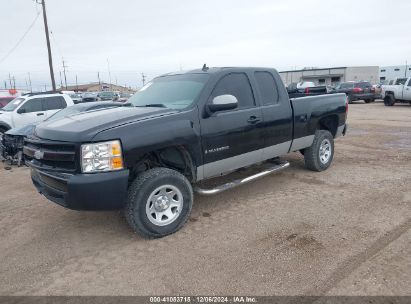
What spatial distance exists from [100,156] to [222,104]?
159 cm

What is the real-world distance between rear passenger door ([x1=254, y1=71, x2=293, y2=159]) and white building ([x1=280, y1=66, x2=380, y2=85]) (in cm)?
5810

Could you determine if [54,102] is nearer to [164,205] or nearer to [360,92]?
[164,205]

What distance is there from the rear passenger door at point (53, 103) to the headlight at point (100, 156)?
964cm

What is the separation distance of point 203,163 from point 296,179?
2.44m

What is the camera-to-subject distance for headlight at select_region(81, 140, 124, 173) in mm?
3412

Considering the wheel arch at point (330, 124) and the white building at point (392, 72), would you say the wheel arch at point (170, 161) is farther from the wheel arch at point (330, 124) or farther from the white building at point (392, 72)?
the white building at point (392, 72)

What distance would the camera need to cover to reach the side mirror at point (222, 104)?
4148 millimetres

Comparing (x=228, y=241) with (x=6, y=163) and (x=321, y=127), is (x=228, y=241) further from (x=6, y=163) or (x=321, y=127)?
(x=6, y=163)

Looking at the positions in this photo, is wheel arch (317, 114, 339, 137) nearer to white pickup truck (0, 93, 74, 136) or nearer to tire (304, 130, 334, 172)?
tire (304, 130, 334, 172)

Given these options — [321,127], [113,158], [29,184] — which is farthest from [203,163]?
[29,184]

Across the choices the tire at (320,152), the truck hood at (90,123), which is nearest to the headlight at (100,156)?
the truck hood at (90,123)

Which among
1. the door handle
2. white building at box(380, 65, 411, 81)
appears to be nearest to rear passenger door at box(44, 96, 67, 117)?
the door handle

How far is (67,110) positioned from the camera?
359 inches

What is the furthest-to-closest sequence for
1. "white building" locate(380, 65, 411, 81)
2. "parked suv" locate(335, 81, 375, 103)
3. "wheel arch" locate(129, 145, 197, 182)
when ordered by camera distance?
"white building" locate(380, 65, 411, 81), "parked suv" locate(335, 81, 375, 103), "wheel arch" locate(129, 145, 197, 182)
